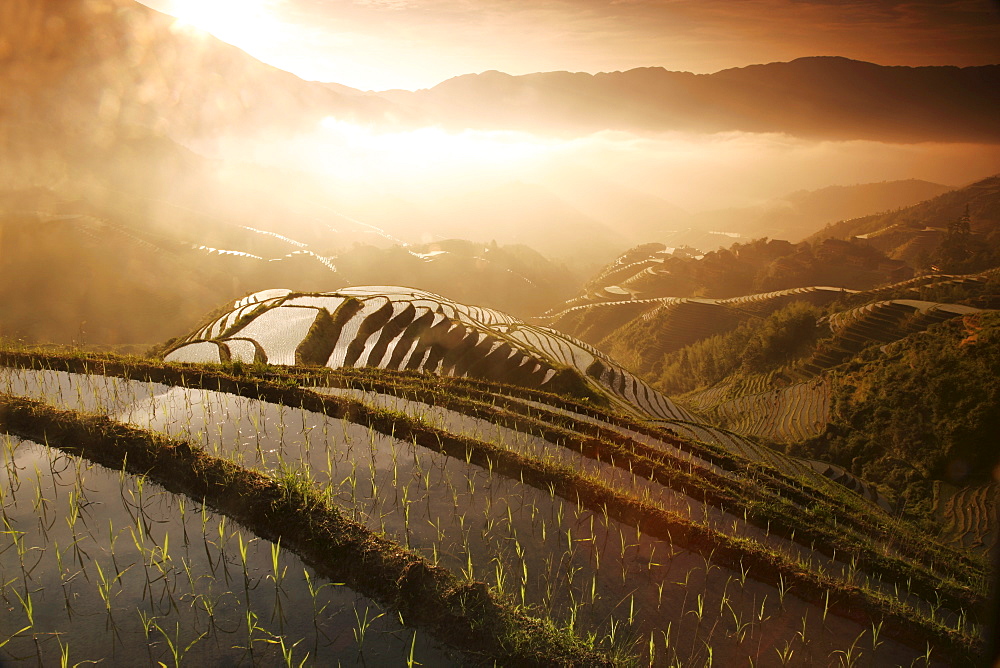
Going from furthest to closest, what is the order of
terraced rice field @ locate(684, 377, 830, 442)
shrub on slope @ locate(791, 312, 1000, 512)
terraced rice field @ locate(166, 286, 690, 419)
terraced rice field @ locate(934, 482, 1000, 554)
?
terraced rice field @ locate(684, 377, 830, 442), shrub on slope @ locate(791, 312, 1000, 512), terraced rice field @ locate(166, 286, 690, 419), terraced rice field @ locate(934, 482, 1000, 554)

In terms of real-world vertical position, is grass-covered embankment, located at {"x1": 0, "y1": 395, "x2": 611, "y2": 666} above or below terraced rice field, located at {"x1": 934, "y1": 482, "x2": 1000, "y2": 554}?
above

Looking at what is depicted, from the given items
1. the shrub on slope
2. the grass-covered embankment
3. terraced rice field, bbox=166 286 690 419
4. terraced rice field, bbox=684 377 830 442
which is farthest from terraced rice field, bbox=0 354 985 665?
terraced rice field, bbox=684 377 830 442

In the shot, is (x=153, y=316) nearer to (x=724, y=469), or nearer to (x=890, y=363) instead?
(x=724, y=469)

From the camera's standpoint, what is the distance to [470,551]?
12.1 feet

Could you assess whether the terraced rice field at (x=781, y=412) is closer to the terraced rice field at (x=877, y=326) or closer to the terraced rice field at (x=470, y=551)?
the terraced rice field at (x=877, y=326)

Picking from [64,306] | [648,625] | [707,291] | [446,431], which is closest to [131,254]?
[64,306]

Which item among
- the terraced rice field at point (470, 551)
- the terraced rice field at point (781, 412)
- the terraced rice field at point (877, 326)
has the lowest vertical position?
the terraced rice field at point (781, 412)

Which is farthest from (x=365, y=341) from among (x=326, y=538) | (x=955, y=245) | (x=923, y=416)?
(x=955, y=245)

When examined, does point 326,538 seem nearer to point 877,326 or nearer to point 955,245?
point 877,326

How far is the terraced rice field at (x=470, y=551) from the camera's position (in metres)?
2.88

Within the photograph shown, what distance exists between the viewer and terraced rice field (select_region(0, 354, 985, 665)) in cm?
288

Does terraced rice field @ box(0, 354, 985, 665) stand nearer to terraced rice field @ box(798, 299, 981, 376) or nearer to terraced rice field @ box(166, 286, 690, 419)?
terraced rice field @ box(166, 286, 690, 419)

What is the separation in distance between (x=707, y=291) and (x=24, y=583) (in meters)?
64.4

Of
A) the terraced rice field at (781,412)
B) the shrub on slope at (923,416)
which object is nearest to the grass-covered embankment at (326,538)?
the shrub on slope at (923,416)
